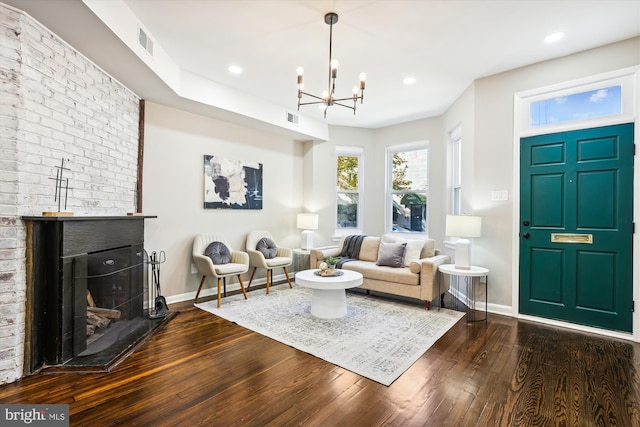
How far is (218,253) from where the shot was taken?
427 centimetres

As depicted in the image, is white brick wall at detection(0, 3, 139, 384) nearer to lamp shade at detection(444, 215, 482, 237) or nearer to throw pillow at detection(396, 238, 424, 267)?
throw pillow at detection(396, 238, 424, 267)

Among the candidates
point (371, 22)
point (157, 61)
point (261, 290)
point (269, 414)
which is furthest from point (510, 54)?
point (261, 290)

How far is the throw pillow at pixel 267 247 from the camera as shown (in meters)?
4.89

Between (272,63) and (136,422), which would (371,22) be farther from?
(136,422)

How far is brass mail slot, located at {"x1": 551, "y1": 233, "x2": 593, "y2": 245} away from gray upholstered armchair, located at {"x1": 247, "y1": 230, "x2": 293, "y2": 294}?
3.42m

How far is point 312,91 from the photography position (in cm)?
442

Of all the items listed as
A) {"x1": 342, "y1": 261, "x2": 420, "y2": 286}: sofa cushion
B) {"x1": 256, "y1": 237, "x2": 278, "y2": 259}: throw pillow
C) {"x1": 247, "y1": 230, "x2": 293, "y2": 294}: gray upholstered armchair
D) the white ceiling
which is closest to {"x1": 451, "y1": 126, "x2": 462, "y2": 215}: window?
the white ceiling

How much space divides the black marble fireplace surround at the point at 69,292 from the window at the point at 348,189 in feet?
12.8

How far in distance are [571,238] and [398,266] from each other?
1948 millimetres

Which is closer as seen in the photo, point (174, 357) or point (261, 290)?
point (174, 357)

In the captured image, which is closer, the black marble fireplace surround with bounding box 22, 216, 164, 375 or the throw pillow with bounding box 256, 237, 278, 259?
the black marble fireplace surround with bounding box 22, 216, 164, 375

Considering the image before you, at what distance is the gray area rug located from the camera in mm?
2539

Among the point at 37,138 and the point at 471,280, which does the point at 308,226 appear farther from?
the point at 37,138

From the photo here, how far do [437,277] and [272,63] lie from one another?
328 cm
